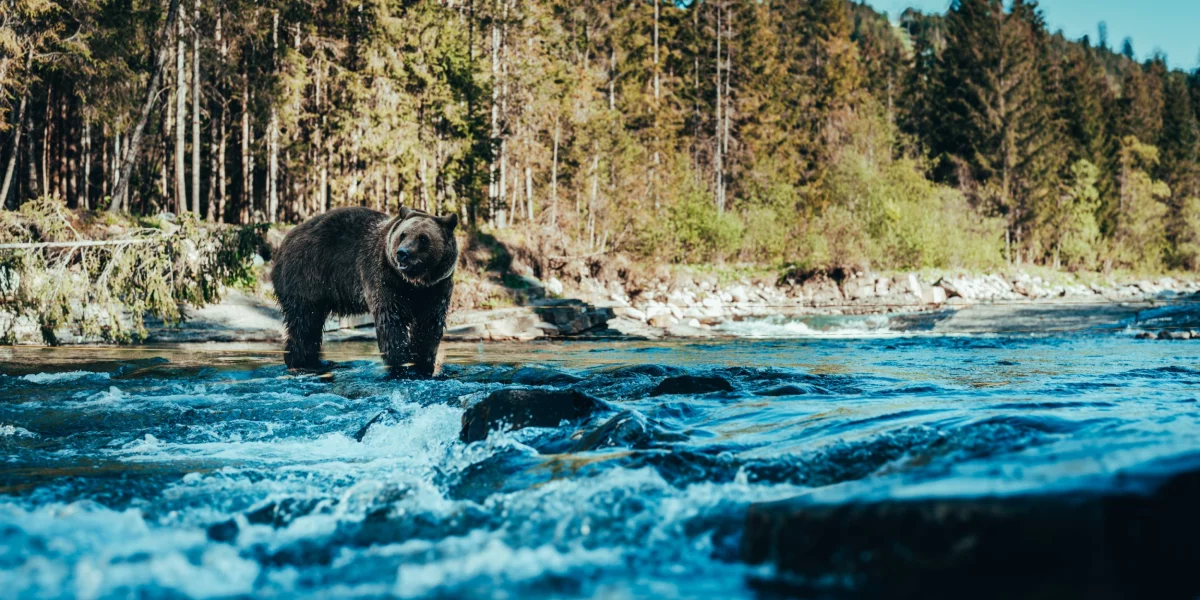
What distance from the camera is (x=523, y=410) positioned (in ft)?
17.8

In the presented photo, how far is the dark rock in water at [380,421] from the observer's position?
549 cm

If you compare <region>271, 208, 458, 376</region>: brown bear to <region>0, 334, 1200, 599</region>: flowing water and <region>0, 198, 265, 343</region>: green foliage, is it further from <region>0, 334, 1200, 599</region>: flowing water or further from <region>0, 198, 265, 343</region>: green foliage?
<region>0, 198, 265, 343</region>: green foliage

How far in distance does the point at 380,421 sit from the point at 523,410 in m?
1.01

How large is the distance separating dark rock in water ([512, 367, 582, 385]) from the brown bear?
0.94 m

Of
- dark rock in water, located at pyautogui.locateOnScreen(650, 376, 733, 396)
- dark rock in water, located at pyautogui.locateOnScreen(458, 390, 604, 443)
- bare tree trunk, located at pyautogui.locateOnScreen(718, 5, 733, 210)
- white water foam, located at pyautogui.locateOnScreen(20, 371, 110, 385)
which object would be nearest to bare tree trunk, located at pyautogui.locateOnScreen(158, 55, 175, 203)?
white water foam, located at pyautogui.locateOnScreen(20, 371, 110, 385)

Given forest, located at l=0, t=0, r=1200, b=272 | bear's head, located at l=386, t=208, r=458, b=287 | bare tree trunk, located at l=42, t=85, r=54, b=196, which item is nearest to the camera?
bear's head, located at l=386, t=208, r=458, b=287

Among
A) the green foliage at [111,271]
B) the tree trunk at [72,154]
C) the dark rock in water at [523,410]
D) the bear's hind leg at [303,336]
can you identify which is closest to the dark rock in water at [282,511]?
the dark rock in water at [523,410]

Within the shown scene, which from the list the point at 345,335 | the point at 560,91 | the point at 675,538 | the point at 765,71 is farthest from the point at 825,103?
the point at 675,538

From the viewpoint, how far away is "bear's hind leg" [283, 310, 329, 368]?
932 cm

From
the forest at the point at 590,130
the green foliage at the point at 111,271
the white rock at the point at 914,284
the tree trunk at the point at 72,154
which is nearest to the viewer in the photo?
the green foliage at the point at 111,271

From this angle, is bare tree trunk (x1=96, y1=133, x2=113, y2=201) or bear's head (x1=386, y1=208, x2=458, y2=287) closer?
bear's head (x1=386, y1=208, x2=458, y2=287)

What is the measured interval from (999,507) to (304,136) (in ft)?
93.7

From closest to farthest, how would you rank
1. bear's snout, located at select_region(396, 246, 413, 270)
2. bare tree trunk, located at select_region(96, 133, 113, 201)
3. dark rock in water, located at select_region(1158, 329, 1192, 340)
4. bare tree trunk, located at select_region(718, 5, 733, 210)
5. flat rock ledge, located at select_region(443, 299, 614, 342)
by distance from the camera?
1. bear's snout, located at select_region(396, 246, 413, 270)
2. dark rock in water, located at select_region(1158, 329, 1192, 340)
3. flat rock ledge, located at select_region(443, 299, 614, 342)
4. bare tree trunk, located at select_region(96, 133, 113, 201)
5. bare tree trunk, located at select_region(718, 5, 733, 210)

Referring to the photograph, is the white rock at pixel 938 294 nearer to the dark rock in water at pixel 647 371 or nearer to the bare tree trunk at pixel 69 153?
the dark rock in water at pixel 647 371
